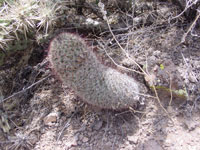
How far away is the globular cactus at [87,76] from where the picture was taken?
166 cm

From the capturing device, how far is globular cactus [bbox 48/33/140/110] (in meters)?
1.66

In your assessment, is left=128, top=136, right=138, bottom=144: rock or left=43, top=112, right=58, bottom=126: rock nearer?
left=128, top=136, right=138, bottom=144: rock

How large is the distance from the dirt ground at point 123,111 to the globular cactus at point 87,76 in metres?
0.20

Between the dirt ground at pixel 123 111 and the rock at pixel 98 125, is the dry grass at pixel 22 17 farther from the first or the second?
the rock at pixel 98 125

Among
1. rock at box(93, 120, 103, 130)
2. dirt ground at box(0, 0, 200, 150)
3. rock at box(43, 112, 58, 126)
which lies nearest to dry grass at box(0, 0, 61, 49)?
dirt ground at box(0, 0, 200, 150)

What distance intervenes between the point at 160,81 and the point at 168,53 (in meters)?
0.41

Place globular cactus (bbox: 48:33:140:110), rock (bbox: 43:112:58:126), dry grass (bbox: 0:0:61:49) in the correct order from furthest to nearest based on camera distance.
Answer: rock (bbox: 43:112:58:126)
dry grass (bbox: 0:0:61:49)
globular cactus (bbox: 48:33:140:110)

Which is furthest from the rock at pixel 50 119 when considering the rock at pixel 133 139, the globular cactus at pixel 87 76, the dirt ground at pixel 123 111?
the rock at pixel 133 139

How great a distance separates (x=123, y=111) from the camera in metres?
1.90

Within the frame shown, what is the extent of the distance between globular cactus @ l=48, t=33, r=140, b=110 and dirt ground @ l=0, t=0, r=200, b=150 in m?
0.20

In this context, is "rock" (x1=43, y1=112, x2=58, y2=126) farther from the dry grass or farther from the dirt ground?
the dry grass

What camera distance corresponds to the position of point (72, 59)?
167cm

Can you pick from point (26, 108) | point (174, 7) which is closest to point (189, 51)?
point (174, 7)

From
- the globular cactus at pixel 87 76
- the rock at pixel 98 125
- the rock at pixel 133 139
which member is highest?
the globular cactus at pixel 87 76
